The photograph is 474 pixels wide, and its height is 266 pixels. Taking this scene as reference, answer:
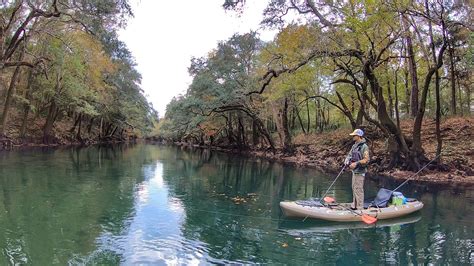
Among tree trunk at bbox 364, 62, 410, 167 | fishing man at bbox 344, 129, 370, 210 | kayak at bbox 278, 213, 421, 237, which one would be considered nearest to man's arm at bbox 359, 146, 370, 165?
fishing man at bbox 344, 129, 370, 210

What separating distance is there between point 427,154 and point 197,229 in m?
16.0

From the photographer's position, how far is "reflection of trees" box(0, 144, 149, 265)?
6797 mm

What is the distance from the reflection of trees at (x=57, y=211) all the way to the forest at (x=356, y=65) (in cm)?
937

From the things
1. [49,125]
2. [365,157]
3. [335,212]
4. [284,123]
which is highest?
[284,123]

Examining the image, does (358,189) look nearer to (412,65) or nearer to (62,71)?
(412,65)

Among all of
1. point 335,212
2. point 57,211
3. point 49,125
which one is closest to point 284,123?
point 49,125

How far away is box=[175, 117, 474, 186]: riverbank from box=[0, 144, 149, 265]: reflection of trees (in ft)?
41.7

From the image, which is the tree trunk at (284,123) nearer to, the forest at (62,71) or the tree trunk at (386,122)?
the tree trunk at (386,122)

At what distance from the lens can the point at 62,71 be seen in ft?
97.0

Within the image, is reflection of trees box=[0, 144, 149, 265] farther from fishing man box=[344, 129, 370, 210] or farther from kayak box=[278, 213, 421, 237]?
fishing man box=[344, 129, 370, 210]

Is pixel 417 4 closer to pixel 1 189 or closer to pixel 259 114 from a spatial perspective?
pixel 1 189

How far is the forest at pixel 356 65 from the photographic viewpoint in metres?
16.3

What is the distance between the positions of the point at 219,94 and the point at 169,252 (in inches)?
1024

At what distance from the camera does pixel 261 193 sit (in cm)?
1405
